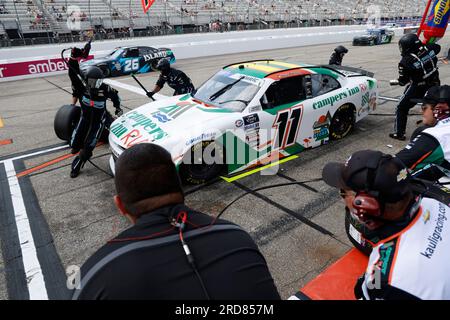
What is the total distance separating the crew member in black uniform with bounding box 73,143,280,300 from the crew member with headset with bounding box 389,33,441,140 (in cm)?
559

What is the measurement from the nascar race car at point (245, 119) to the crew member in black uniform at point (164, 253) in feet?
8.30

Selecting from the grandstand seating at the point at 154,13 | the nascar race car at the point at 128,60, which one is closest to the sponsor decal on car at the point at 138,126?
the nascar race car at the point at 128,60

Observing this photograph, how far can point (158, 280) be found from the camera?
1209 mm

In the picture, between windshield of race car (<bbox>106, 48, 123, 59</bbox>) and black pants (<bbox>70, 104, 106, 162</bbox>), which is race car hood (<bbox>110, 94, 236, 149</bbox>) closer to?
black pants (<bbox>70, 104, 106, 162</bbox>)

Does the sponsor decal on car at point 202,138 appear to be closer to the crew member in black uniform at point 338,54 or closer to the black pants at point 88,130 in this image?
the black pants at point 88,130

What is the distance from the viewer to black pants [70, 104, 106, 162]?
A: 16.5ft

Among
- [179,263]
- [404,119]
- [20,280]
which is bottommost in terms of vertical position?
[20,280]

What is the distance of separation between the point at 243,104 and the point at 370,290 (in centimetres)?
337

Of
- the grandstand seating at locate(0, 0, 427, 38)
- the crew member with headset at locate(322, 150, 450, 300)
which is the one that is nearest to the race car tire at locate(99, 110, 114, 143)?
the crew member with headset at locate(322, 150, 450, 300)

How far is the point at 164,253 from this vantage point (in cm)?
127

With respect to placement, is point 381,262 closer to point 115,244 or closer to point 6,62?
point 115,244

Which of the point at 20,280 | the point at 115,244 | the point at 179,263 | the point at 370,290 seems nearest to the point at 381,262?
the point at 370,290

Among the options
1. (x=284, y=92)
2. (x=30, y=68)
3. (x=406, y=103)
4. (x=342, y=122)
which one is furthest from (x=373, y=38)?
(x=284, y=92)

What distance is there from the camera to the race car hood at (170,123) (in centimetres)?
413
